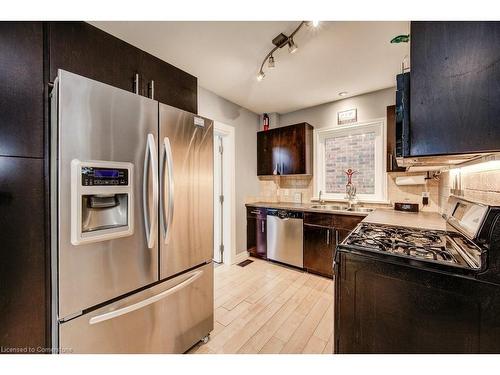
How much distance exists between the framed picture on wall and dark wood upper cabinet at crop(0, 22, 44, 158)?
10.5 feet

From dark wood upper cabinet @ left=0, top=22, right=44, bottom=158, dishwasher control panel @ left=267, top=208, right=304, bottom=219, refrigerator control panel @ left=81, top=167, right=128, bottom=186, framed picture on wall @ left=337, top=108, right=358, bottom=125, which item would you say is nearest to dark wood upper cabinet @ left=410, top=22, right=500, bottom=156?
refrigerator control panel @ left=81, top=167, right=128, bottom=186

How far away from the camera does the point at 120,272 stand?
42.9 inches

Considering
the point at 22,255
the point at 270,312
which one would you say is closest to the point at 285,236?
the point at 270,312

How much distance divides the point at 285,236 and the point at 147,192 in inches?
88.1

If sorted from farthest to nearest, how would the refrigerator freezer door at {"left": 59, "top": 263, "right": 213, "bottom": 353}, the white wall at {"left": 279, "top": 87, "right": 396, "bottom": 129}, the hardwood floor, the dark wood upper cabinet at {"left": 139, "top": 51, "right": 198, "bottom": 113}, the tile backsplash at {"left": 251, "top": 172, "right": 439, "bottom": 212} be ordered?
the white wall at {"left": 279, "top": 87, "right": 396, "bottom": 129} → the tile backsplash at {"left": 251, "top": 172, "right": 439, "bottom": 212} → the hardwood floor → the dark wood upper cabinet at {"left": 139, "top": 51, "right": 198, "bottom": 113} → the refrigerator freezer door at {"left": 59, "top": 263, "right": 213, "bottom": 353}

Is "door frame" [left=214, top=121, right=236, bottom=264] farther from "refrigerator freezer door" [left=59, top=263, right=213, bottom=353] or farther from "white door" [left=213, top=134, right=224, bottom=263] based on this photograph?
"refrigerator freezer door" [left=59, top=263, right=213, bottom=353]

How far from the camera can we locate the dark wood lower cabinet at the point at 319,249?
8.55 feet

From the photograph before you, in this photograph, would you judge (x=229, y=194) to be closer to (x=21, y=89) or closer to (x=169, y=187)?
(x=169, y=187)

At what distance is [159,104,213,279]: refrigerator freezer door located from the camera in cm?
125

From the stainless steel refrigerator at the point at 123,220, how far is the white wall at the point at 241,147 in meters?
1.70

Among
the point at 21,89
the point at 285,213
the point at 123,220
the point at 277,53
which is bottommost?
the point at 285,213

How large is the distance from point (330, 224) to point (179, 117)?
2.13 metres

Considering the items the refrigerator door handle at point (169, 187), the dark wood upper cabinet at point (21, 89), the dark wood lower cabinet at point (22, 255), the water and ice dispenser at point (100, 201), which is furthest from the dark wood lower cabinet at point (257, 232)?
the dark wood upper cabinet at point (21, 89)

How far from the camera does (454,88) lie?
750 millimetres
